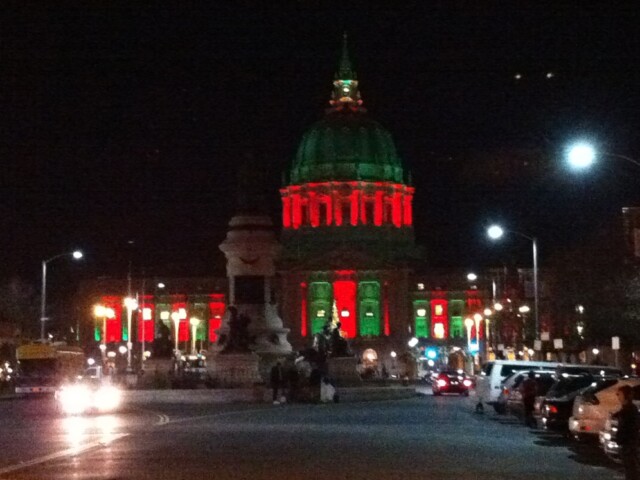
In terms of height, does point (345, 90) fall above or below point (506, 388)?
above

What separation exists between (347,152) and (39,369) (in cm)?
11428

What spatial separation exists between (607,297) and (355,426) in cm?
2637

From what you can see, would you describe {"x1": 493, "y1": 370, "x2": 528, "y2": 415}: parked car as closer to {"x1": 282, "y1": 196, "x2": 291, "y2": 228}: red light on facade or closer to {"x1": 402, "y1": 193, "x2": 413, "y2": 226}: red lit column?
{"x1": 282, "y1": 196, "x2": 291, "y2": 228}: red light on facade

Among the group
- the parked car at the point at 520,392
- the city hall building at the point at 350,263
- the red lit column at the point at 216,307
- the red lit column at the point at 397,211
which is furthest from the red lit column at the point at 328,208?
the parked car at the point at 520,392

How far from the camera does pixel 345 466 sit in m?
24.8

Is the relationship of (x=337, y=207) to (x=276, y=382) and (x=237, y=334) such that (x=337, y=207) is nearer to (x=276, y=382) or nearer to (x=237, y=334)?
(x=237, y=334)

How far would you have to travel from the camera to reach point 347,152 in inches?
7215

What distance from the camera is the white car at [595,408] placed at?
90.8 feet

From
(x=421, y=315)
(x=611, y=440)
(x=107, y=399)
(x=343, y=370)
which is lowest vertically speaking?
(x=611, y=440)

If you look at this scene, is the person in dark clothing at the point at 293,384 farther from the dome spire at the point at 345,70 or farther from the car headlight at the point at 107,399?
the dome spire at the point at 345,70

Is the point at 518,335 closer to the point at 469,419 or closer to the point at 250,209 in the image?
the point at 250,209

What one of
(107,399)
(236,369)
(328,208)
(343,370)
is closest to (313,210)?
(328,208)

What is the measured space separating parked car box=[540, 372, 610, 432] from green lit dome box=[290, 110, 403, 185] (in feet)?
487

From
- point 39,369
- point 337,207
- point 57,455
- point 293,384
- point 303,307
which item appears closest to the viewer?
point 57,455
